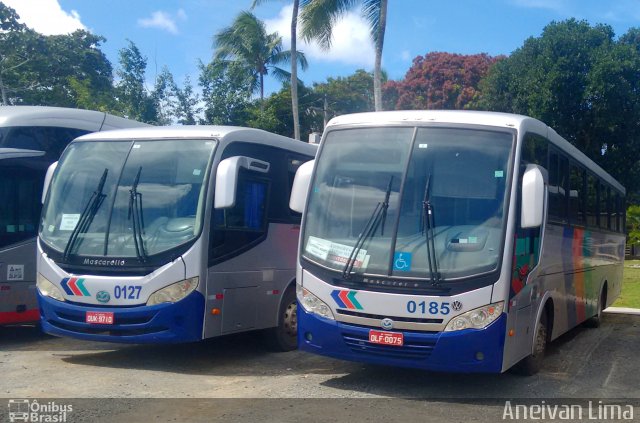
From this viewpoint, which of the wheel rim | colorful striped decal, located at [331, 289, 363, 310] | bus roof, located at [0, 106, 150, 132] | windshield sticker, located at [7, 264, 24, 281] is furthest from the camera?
bus roof, located at [0, 106, 150, 132]

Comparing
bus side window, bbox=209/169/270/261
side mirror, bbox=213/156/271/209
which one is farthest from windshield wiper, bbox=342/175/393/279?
bus side window, bbox=209/169/270/261

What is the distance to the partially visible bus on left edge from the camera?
35.9 feet

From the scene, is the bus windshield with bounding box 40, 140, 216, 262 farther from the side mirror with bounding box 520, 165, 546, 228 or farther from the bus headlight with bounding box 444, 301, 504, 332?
the side mirror with bounding box 520, 165, 546, 228

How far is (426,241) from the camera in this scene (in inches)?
304

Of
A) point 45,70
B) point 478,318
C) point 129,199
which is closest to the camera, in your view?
point 478,318

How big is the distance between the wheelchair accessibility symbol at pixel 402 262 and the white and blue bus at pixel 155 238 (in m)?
2.14

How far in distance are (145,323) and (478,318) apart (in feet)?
12.7

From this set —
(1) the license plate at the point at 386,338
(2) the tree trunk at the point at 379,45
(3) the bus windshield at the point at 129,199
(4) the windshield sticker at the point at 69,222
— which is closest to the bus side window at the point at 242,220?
(3) the bus windshield at the point at 129,199

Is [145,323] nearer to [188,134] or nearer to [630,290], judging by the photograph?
[188,134]

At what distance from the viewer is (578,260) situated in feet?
36.4

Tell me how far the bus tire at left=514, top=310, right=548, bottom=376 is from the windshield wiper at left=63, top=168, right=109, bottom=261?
542cm

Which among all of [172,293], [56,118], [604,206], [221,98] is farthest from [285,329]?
[221,98]

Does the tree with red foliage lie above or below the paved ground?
above

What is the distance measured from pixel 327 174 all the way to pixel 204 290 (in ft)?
6.81
